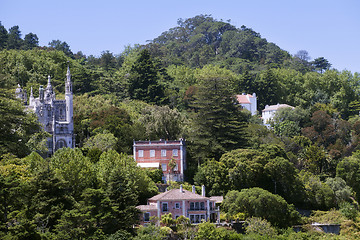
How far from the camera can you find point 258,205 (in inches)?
2040

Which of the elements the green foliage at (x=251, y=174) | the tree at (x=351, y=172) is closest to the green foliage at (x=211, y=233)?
the green foliage at (x=251, y=174)

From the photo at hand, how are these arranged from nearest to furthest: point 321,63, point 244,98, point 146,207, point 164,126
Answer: point 146,207 → point 164,126 → point 244,98 → point 321,63

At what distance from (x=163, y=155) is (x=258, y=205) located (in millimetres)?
12277

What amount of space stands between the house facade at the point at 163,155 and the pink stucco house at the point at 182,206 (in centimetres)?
829

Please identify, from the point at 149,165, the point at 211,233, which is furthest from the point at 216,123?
the point at 211,233

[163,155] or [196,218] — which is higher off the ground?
[163,155]

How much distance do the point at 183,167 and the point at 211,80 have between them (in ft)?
38.9

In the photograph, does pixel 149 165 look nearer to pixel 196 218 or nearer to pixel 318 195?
pixel 196 218

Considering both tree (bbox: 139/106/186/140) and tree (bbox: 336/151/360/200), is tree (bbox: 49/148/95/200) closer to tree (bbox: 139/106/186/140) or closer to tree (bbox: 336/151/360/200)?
tree (bbox: 139/106/186/140)

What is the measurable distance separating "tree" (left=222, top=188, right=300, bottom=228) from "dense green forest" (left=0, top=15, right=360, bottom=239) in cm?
9

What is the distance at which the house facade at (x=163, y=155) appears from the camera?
196 feet

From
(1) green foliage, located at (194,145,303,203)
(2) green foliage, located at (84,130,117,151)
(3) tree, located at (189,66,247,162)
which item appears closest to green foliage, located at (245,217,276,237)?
(1) green foliage, located at (194,145,303,203)

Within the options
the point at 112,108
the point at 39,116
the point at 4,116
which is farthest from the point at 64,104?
the point at 4,116

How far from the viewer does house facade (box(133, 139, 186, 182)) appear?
59750 mm
